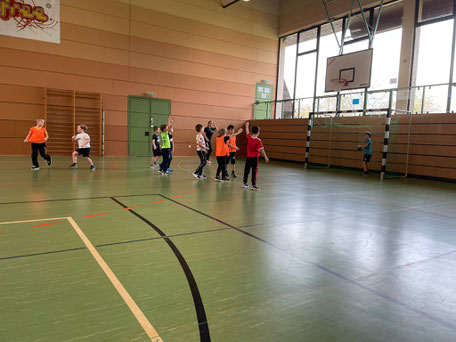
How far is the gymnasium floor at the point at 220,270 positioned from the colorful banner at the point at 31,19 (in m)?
10.1

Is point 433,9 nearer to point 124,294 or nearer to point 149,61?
point 149,61

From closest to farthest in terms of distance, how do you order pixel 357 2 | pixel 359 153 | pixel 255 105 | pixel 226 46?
pixel 359 153
pixel 357 2
pixel 226 46
pixel 255 105

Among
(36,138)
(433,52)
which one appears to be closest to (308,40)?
(433,52)

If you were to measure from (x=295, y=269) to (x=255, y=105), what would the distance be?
17130 millimetres

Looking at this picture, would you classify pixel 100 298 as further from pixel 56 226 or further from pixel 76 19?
pixel 76 19

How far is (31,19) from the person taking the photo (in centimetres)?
1345

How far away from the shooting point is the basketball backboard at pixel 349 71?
1285 cm

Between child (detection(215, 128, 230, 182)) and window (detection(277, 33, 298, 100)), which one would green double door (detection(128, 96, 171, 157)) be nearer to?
window (detection(277, 33, 298, 100))

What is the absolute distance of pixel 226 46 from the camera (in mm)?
18219

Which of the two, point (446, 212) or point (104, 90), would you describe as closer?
point (446, 212)

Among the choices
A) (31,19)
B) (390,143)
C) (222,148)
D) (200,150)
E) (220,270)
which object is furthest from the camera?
(31,19)

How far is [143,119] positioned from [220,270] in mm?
14325

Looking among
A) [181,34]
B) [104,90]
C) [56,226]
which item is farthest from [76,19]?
[56,226]

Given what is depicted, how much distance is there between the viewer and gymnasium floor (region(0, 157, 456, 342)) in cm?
220
